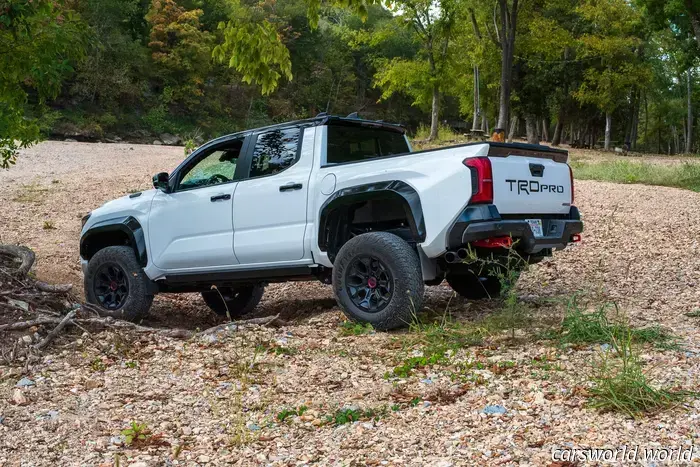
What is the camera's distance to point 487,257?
5441mm

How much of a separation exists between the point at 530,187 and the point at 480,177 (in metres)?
0.68

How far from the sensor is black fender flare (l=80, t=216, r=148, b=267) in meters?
6.98

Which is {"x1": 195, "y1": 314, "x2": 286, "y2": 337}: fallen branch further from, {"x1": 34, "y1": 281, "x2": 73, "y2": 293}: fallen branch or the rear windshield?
{"x1": 34, "y1": 281, "x2": 73, "y2": 293}: fallen branch

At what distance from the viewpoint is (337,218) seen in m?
5.87

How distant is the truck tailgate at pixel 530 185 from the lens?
5203 mm

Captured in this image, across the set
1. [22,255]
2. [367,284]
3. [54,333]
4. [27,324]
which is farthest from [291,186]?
[22,255]

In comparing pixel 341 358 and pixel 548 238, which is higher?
pixel 548 238

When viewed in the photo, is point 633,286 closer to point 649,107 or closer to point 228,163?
point 228,163

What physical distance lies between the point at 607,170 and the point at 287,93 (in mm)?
43160

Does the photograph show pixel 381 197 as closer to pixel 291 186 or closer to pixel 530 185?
pixel 291 186

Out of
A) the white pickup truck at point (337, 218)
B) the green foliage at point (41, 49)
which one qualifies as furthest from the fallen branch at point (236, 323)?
the green foliage at point (41, 49)

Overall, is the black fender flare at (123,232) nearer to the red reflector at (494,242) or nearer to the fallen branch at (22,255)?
the fallen branch at (22,255)

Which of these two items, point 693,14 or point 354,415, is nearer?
point 354,415

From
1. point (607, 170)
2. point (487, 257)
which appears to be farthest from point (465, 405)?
point (607, 170)
